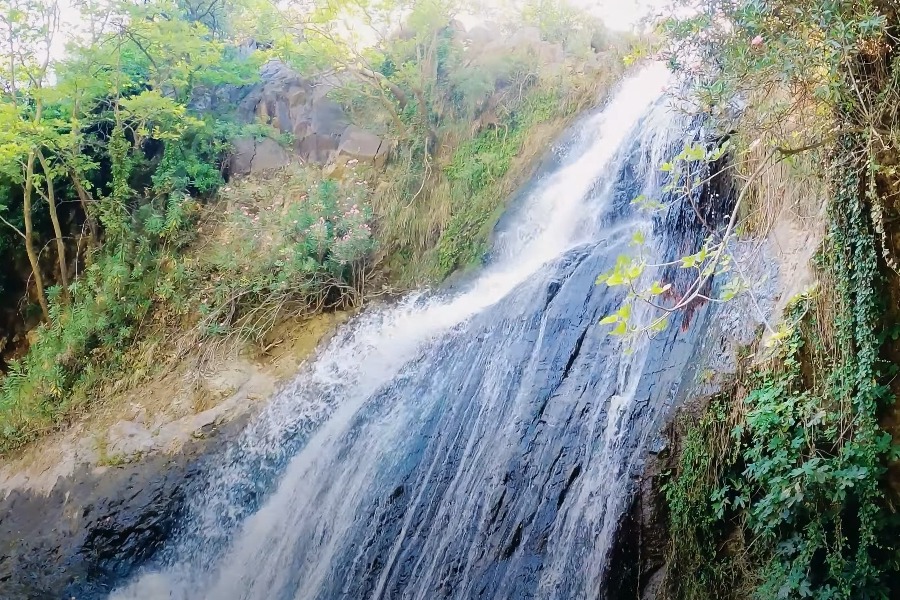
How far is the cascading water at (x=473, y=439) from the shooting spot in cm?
416

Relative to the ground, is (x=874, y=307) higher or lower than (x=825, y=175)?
lower

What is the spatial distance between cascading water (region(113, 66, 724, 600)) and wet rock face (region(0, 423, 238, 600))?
249 mm

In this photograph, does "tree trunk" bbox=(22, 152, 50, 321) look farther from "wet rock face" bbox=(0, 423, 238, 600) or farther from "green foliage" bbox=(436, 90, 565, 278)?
"green foliage" bbox=(436, 90, 565, 278)

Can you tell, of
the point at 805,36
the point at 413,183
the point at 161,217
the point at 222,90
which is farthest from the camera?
the point at 222,90

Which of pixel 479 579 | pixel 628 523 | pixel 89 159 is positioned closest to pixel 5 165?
pixel 89 159

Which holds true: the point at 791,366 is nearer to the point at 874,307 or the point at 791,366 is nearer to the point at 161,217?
the point at 874,307

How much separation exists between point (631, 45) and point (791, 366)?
6.32 metres

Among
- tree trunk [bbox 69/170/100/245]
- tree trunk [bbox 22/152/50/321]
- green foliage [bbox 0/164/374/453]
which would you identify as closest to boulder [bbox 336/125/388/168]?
green foliage [bbox 0/164/374/453]

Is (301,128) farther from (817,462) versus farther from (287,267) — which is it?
(817,462)

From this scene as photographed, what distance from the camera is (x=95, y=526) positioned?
19.2ft

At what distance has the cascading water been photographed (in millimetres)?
4164

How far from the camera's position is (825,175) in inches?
132

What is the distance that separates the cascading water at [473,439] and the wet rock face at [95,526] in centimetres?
25

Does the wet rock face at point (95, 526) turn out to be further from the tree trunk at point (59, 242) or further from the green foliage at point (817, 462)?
the green foliage at point (817, 462)
